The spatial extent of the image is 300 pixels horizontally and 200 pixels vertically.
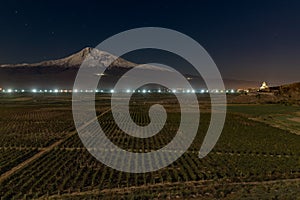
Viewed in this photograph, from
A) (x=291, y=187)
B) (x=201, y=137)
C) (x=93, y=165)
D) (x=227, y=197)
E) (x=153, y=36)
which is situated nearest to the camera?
(x=227, y=197)

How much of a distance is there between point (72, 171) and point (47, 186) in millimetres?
2572

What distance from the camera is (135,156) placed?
21.3m

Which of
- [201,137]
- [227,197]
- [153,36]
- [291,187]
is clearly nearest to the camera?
[227,197]

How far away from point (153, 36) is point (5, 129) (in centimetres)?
2309

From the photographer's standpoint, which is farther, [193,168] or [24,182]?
[193,168]

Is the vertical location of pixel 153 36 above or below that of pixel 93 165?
above

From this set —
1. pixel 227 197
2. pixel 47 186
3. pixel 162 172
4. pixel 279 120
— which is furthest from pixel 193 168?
pixel 279 120

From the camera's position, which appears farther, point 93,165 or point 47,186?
point 93,165

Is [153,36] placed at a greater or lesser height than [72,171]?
greater

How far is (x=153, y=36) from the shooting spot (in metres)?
21.3

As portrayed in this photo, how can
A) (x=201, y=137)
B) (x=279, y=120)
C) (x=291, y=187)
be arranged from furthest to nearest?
(x=279, y=120) → (x=201, y=137) → (x=291, y=187)

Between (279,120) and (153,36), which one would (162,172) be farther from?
(279,120)

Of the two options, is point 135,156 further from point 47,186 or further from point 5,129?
point 5,129

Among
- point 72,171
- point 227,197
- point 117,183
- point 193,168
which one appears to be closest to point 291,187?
point 227,197
